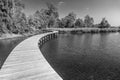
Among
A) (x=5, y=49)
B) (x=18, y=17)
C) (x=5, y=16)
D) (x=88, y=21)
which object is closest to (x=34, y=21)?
(x=18, y=17)

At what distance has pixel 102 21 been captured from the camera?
7006 centimetres

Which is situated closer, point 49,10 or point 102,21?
point 49,10

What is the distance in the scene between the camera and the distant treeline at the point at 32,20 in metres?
23.5

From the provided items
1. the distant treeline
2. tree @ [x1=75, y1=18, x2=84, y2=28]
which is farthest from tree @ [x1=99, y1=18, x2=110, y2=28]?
tree @ [x1=75, y1=18, x2=84, y2=28]

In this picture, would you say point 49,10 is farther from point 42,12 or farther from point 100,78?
point 100,78

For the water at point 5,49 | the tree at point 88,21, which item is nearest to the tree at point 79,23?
the tree at point 88,21

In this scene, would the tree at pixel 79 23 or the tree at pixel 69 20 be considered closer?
the tree at pixel 69 20

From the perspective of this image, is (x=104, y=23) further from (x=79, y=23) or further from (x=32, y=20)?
(x=32, y=20)

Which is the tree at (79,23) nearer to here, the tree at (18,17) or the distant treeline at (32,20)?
the distant treeline at (32,20)

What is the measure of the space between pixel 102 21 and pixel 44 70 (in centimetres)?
7416

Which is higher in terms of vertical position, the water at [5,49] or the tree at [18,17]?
the tree at [18,17]

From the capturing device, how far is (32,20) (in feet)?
156

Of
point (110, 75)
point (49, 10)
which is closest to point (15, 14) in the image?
point (110, 75)

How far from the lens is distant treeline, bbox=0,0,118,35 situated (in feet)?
77.1
